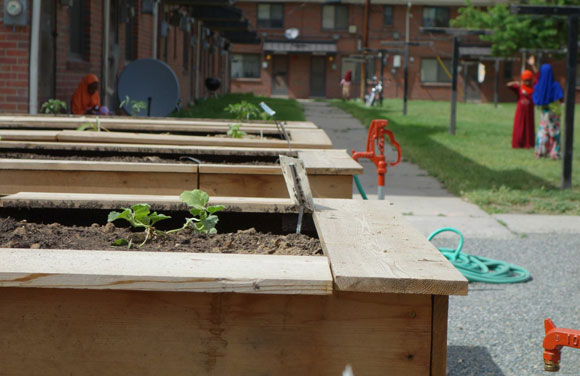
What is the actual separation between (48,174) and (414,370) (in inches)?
103

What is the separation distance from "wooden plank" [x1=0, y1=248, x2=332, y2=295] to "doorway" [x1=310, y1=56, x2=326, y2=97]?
163 feet

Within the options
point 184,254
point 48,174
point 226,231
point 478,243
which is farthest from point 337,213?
point 478,243

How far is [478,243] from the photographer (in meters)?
7.45

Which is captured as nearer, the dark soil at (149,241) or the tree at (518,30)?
the dark soil at (149,241)

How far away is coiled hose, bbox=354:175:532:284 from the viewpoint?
237 inches

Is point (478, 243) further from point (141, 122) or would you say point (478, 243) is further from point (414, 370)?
point (414, 370)

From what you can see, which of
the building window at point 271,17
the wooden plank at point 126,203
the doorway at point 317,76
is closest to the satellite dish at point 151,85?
the wooden plank at point 126,203

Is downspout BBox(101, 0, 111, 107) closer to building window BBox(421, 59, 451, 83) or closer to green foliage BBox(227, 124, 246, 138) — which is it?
green foliage BBox(227, 124, 246, 138)

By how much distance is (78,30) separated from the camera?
12570mm

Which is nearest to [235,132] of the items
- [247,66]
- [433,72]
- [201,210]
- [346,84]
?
[201,210]

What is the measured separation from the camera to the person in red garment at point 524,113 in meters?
16.4

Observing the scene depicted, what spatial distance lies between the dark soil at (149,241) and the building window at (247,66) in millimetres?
48326

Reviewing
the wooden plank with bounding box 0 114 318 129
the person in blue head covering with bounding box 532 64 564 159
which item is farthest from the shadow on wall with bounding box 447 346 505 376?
the person in blue head covering with bounding box 532 64 564 159

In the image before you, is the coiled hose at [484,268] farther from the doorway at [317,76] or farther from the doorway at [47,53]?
the doorway at [317,76]
